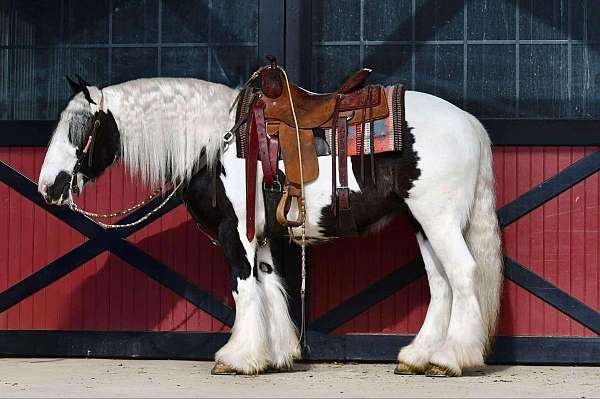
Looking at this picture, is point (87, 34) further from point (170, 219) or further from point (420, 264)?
point (420, 264)

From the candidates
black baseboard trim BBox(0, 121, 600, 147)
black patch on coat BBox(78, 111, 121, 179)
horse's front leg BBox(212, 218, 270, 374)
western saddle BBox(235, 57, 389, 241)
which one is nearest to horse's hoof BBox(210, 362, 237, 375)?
horse's front leg BBox(212, 218, 270, 374)

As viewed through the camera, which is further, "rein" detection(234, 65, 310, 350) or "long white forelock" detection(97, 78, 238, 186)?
"long white forelock" detection(97, 78, 238, 186)

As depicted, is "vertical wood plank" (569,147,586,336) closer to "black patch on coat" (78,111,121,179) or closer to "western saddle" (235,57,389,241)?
"western saddle" (235,57,389,241)

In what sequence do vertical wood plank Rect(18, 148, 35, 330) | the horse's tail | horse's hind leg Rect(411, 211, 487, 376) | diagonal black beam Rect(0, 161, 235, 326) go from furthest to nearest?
vertical wood plank Rect(18, 148, 35, 330)
diagonal black beam Rect(0, 161, 235, 326)
the horse's tail
horse's hind leg Rect(411, 211, 487, 376)

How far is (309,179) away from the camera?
22.5ft

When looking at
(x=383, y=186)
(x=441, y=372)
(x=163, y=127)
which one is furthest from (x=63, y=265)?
(x=441, y=372)

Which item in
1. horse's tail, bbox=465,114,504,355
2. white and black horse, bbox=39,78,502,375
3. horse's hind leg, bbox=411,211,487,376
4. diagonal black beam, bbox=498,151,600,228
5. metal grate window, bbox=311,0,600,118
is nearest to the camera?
horse's hind leg, bbox=411,211,487,376

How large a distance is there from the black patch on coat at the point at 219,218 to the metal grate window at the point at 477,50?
1.10 metres

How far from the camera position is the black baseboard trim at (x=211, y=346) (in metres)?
7.46

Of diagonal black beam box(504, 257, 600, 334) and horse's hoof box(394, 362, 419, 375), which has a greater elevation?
diagonal black beam box(504, 257, 600, 334)

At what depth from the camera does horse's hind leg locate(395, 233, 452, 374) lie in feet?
22.8

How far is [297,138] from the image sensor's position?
687 centimetres

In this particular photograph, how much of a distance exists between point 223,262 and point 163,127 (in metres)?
1.08

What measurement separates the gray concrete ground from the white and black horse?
0.17 metres
